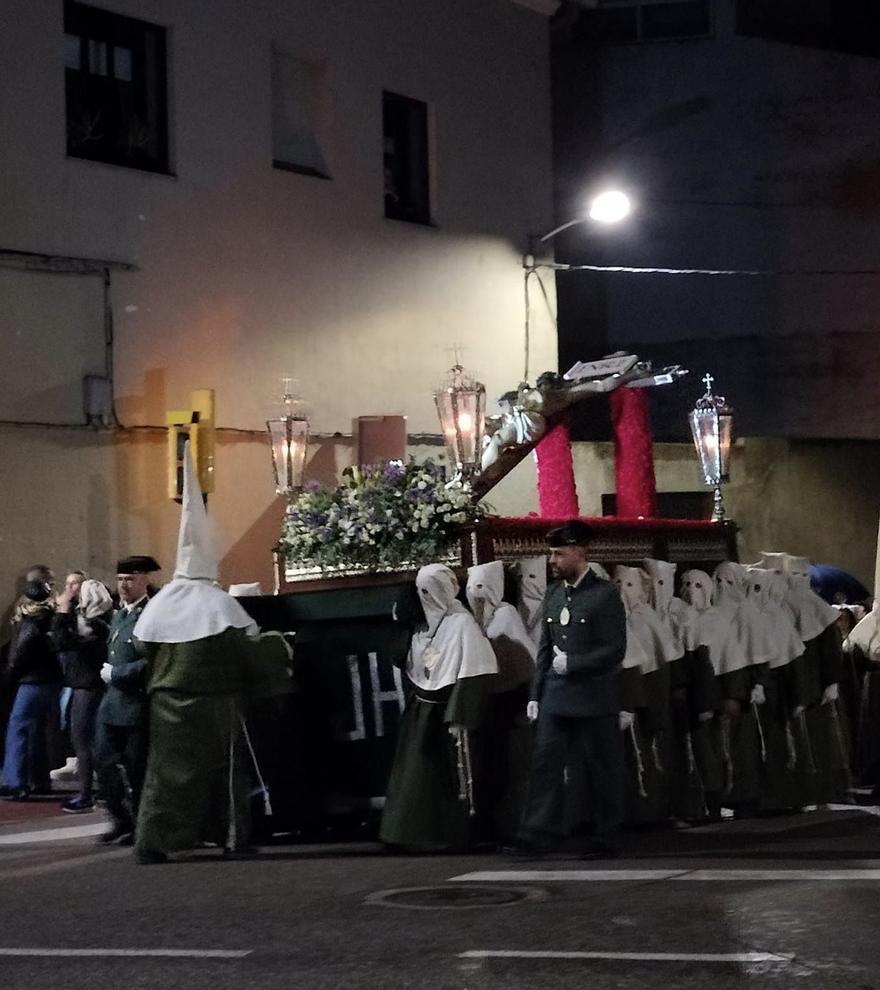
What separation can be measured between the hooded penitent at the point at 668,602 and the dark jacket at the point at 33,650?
204 inches

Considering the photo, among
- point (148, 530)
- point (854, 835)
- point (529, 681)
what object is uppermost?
point (148, 530)

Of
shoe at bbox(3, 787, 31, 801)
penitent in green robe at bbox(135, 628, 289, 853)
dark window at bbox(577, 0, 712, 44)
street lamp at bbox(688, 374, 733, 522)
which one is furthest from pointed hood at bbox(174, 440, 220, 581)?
dark window at bbox(577, 0, 712, 44)

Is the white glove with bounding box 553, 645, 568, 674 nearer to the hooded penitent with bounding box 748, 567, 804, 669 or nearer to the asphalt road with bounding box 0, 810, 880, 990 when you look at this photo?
the asphalt road with bounding box 0, 810, 880, 990

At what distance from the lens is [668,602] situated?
514 inches

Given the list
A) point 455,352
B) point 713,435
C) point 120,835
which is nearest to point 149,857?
point 120,835

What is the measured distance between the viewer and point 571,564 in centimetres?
1138

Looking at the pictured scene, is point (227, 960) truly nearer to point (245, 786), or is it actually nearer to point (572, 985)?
point (572, 985)

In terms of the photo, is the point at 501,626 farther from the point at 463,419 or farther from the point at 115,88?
the point at 115,88

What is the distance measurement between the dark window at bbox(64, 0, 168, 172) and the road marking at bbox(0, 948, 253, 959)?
40.4ft

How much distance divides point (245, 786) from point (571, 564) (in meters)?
2.29

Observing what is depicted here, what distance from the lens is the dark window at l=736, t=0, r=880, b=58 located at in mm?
27953

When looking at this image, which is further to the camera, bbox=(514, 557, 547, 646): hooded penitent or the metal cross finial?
the metal cross finial

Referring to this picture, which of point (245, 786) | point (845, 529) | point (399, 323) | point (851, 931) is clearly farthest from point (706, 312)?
point (851, 931)

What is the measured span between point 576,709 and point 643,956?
12.1 ft
